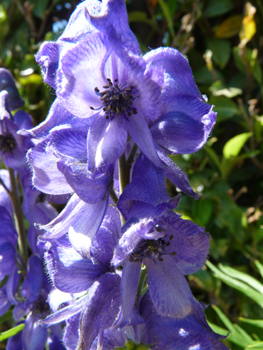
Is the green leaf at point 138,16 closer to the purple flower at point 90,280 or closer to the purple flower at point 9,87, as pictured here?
the purple flower at point 9,87

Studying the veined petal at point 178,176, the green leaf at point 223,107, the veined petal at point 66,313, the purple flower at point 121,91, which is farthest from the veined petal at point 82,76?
the green leaf at point 223,107

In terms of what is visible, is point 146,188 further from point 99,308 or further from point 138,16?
point 138,16

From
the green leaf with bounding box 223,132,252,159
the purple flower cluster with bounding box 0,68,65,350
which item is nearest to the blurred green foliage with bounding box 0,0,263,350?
the green leaf with bounding box 223,132,252,159

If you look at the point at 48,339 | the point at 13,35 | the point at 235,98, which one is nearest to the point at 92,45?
the point at 48,339

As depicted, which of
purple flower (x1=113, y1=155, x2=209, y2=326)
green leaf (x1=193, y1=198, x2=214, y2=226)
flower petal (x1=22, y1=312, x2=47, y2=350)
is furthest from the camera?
green leaf (x1=193, y1=198, x2=214, y2=226)

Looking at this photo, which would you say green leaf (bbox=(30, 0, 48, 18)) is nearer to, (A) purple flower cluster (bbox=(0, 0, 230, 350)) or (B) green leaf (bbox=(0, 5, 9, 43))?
(B) green leaf (bbox=(0, 5, 9, 43))

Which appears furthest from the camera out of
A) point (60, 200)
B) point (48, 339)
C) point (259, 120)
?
point (259, 120)

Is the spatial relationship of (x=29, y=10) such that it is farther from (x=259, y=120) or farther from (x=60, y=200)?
(x=60, y=200)
